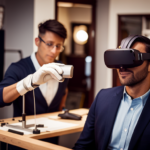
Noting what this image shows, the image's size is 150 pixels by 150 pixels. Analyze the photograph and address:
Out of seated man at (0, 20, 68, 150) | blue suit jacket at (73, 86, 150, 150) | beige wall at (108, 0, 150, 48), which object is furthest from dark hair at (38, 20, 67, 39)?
beige wall at (108, 0, 150, 48)

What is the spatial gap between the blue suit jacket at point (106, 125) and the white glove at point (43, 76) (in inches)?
11.9

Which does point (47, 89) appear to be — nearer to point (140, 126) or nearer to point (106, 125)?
point (106, 125)

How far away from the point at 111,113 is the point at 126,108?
0.30ft

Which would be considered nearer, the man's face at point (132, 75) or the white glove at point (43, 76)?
the man's face at point (132, 75)

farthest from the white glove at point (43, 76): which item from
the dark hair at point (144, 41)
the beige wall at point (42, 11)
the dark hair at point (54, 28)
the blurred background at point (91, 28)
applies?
the beige wall at point (42, 11)

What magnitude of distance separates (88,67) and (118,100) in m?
6.40

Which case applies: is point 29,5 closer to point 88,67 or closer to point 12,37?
point 12,37

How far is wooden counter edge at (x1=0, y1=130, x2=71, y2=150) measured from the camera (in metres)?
1.30

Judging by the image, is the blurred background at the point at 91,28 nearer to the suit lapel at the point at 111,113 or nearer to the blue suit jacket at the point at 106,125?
the blue suit jacket at the point at 106,125

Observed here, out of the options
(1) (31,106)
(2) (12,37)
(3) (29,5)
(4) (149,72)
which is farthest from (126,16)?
(4) (149,72)

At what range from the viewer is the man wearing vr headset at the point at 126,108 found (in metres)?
1.26

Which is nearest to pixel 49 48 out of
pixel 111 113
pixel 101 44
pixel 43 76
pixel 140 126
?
pixel 43 76

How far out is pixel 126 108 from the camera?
4.62 ft

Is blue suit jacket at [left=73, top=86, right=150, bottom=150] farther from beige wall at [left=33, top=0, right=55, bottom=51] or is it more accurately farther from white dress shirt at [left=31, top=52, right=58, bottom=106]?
beige wall at [left=33, top=0, right=55, bottom=51]
